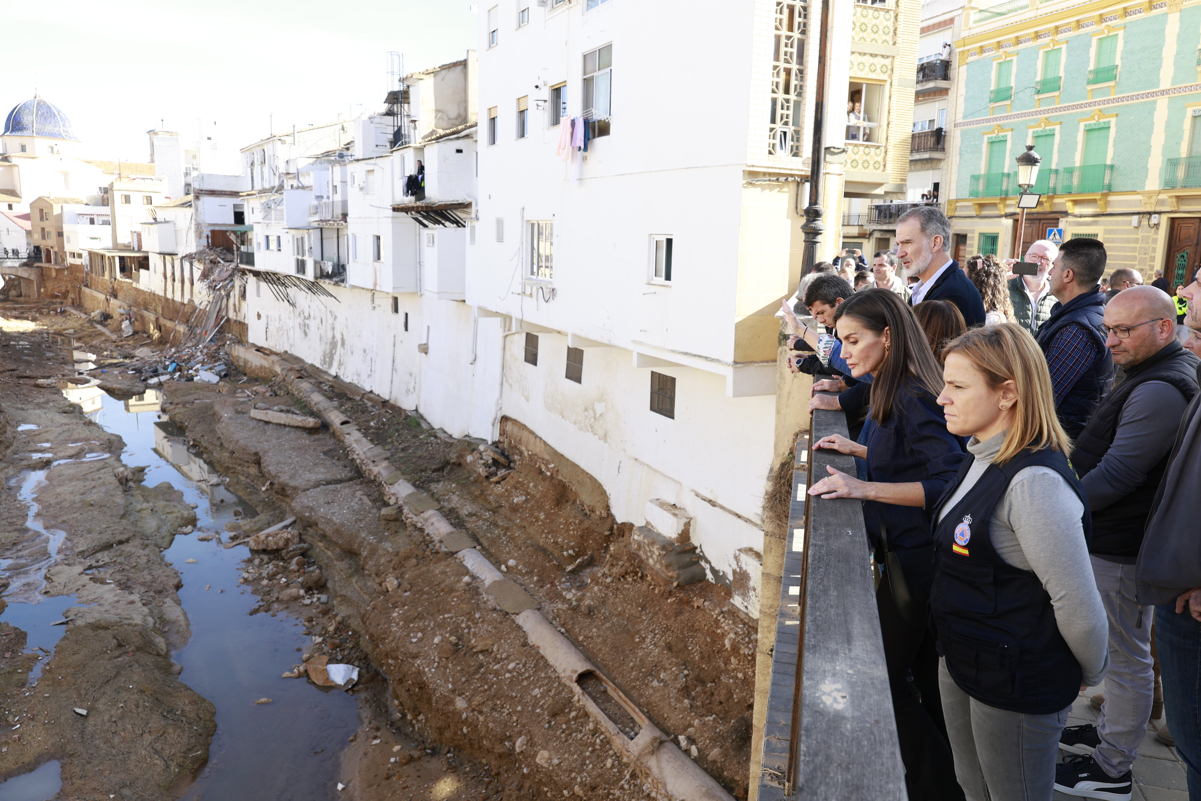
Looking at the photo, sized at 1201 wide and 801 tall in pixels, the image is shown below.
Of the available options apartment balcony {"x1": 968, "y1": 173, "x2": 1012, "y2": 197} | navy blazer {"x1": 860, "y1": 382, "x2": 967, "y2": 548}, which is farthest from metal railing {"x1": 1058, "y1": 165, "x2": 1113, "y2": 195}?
navy blazer {"x1": 860, "y1": 382, "x2": 967, "y2": 548}

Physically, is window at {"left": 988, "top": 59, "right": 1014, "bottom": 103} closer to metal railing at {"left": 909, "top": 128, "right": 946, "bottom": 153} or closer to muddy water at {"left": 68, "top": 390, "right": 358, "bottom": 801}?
metal railing at {"left": 909, "top": 128, "right": 946, "bottom": 153}

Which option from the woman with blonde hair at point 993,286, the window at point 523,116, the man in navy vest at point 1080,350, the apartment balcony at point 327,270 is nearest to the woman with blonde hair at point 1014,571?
the man in navy vest at point 1080,350

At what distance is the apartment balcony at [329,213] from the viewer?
27.4m

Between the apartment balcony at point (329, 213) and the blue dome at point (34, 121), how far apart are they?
61.3 m

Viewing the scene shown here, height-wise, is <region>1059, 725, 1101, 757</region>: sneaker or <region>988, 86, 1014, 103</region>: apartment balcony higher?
<region>988, 86, 1014, 103</region>: apartment balcony

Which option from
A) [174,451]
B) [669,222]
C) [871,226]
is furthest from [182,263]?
[669,222]

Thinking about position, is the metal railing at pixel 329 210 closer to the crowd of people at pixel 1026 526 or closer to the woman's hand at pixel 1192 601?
the crowd of people at pixel 1026 526

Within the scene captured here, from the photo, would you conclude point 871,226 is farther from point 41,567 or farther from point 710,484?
point 41,567

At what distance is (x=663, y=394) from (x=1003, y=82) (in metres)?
14.5

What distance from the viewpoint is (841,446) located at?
3.38 m

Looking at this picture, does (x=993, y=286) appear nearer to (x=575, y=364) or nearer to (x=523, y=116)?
(x=575, y=364)

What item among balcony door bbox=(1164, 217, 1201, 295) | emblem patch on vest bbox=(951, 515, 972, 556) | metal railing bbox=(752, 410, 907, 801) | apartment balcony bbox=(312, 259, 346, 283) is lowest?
metal railing bbox=(752, 410, 907, 801)

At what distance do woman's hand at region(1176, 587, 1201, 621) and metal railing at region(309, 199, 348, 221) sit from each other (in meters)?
27.6

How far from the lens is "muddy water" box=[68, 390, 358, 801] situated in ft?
37.4
